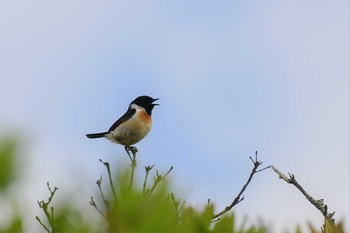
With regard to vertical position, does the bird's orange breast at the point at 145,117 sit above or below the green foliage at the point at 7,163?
below

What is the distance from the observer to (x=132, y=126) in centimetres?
991

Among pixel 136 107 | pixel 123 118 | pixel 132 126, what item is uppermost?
pixel 136 107

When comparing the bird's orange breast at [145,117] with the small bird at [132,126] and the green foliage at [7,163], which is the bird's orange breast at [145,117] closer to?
the small bird at [132,126]

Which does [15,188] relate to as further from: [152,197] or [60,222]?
[152,197]

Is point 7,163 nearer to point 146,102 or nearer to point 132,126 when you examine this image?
point 132,126

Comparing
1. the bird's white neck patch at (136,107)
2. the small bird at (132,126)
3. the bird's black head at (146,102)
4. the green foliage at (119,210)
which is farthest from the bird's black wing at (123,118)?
the green foliage at (119,210)

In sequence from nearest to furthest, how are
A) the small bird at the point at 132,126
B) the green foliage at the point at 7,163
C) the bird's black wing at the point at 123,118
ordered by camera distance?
1. the green foliage at the point at 7,163
2. the small bird at the point at 132,126
3. the bird's black wing at the point at 123,118

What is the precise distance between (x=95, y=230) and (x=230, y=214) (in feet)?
1.96

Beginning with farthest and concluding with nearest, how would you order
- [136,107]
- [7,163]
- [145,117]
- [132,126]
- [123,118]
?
1. [136,107]
2. [123,118]
3. [145,117]
4. [132,126]
5. [7,163]

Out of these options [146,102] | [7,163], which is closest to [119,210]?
[7,163]

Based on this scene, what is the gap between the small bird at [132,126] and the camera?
9867 mm

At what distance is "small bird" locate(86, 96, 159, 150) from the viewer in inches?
388

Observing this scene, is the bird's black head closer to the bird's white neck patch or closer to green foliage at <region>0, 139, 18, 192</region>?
the bird's white neck patch

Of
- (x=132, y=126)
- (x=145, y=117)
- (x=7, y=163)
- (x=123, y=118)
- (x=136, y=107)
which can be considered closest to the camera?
(x=7, y=163)
